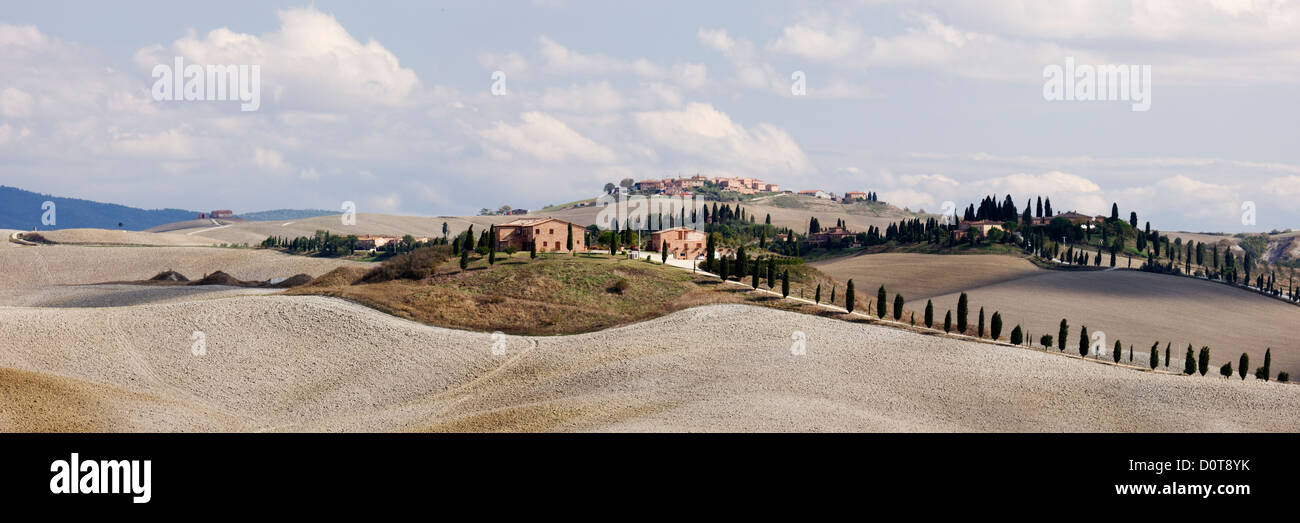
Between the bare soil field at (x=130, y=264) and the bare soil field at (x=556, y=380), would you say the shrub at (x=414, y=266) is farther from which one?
the bare soil field at (x=130, y=264)

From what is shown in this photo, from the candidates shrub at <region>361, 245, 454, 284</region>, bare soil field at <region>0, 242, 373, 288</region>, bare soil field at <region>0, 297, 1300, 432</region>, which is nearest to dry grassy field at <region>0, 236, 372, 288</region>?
bare soil field at <region>0, 242, 373, 288</region>

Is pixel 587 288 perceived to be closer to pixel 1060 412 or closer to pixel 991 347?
pixel 991 347

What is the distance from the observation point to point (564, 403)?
1832 inches

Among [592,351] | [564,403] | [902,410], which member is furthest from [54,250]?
[902,410]

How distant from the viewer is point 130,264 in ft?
556

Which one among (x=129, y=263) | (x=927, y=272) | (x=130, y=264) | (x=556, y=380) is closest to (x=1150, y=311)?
(x=927, y=272)

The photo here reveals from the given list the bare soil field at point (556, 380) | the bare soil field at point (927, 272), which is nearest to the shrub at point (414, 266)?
the bare soil field at point (556, 380)

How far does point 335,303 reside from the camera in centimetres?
7388

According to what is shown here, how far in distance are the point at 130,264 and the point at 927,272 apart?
137 m

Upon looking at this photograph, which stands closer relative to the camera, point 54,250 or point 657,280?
point 657,280

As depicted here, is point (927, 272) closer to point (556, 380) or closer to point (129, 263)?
point (556, 380)

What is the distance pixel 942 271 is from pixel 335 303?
306 feet
